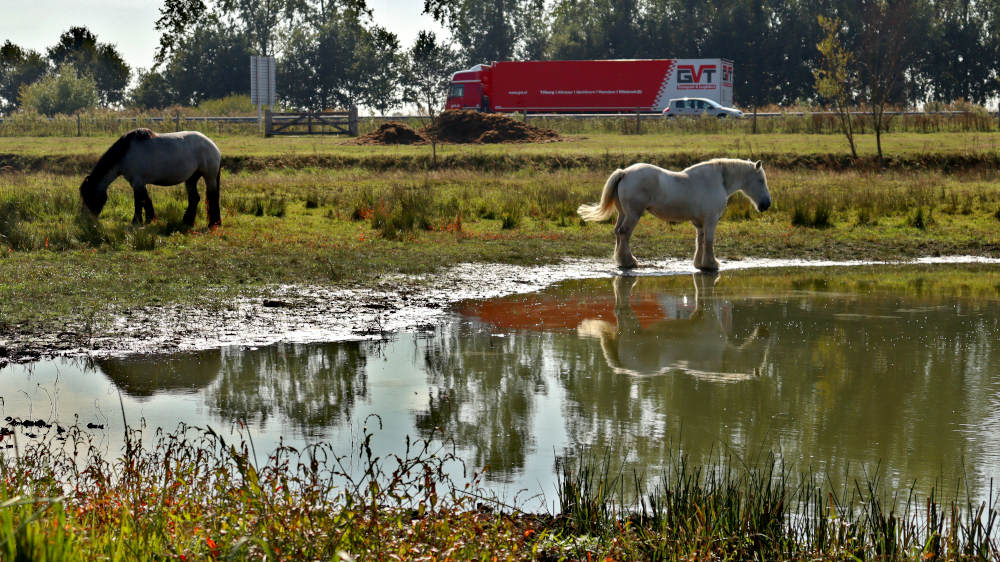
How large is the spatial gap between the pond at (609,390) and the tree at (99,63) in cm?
7313

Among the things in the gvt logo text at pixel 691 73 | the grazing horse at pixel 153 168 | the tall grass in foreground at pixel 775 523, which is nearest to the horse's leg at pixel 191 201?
the grazing horse at pixel 153 168

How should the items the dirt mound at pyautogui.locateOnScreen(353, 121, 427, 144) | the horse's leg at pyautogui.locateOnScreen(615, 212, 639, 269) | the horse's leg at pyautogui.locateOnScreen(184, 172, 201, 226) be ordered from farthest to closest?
the dirt mound at pyautogui.locateOnScreen(353, 121, 427, 144) → the horse's leg at pyautogui.locateOnScreen(184, 172, 201, 226) → the horse's leg at pyautogui.locateOnScreen(615, 212, 639, 269)

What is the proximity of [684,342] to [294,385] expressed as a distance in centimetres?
365

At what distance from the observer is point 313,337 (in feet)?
32.4

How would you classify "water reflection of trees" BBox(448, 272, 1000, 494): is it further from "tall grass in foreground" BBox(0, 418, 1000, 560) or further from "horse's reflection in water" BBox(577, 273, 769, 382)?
"tall grass in foreground" BBox(0, 418, 1000, 560)

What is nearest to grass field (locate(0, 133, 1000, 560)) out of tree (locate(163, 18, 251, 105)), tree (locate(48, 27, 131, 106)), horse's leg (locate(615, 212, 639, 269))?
horse's leg (locate(615, 212, 639, 269))

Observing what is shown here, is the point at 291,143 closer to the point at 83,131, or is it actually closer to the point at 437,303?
the point at 83,131

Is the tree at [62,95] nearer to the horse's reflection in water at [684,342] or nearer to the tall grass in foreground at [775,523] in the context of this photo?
the horse's reflection in water at [684,342]

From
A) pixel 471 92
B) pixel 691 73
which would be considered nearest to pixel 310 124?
pixel 471 92

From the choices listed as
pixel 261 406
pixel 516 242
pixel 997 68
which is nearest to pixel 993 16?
pixel 997 68

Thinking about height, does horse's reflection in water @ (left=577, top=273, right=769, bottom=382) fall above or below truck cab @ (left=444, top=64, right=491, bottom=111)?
below

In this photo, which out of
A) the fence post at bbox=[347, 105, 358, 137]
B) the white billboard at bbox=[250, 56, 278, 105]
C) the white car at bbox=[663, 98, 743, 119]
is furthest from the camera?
the white billboard at bbox=[250, 56, 278, 105]

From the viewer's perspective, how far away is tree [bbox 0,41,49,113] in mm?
80500

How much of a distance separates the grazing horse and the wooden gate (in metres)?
25.6
